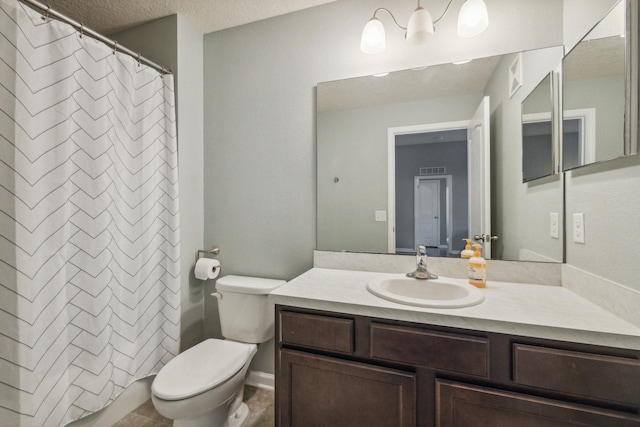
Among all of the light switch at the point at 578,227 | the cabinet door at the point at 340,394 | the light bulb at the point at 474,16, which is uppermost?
the light bulb at the point at 474,16

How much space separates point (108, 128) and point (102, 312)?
0.90m

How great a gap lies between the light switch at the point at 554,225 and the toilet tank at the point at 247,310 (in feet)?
4.55

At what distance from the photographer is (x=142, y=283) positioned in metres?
1.57

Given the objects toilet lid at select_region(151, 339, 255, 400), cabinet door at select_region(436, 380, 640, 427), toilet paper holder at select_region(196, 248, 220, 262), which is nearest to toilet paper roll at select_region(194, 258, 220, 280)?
toilet paper holder at select_region(196, 248, 220, 262)

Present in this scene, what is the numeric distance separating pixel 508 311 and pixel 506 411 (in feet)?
1.00

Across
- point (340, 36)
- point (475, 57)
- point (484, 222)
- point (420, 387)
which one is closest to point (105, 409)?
point (420, 387)

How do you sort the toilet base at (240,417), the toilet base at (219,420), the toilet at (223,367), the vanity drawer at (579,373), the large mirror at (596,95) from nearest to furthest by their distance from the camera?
the vanity drawer at (579,373) < the large mirror at (596,95) < the toilet at (223,367) < the toilet base at (219,420) < the toilet base at (240,417)

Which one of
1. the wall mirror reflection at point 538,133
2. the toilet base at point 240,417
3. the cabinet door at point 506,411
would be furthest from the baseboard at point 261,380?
the wall mirror reflection at point 538,133

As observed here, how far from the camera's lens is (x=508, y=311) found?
3.17 ft

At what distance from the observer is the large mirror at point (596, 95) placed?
92 cm

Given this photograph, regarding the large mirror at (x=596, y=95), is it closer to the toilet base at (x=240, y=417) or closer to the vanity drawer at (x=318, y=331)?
the vanity drawer at (x=318, y=331)

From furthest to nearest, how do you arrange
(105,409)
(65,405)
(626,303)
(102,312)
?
(105,409) → (102,312) → (65,405) → (626,303)

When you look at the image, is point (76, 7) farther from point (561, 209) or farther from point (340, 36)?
point (561, 209)

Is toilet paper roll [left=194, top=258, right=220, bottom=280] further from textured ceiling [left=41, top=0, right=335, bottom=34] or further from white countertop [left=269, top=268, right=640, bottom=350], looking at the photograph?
textured ceiling [left=41, top=0, right=335, bottom=34]
